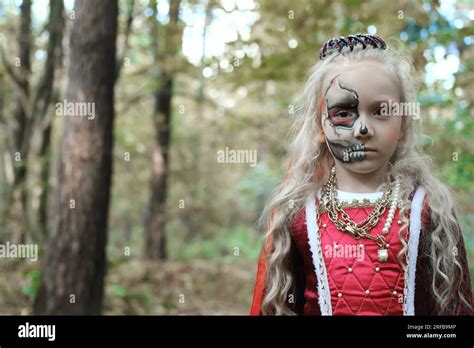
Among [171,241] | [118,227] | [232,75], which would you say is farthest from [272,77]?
[118,227]

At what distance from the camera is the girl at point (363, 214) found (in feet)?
5.66

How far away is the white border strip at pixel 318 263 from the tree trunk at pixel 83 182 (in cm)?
256

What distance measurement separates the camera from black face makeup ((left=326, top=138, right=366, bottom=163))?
1.78 metres

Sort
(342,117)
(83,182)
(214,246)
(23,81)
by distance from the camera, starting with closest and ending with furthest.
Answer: (342,117) < (83,182) < (23,81) < (214,246)

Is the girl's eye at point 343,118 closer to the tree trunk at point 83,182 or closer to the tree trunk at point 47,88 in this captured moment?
the tree trunk at point 83,182

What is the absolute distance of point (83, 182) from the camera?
3.98 metres

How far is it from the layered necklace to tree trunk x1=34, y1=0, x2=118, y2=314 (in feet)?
8.60

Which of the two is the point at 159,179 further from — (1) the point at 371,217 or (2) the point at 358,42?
(1) the point at 371,217

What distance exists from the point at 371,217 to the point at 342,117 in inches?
15.1

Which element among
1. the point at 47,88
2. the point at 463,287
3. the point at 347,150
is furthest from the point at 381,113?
the point at 47,88

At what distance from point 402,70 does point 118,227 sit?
1585cm

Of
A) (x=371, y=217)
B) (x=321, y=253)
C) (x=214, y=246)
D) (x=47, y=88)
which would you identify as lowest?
(x=214, y=246)

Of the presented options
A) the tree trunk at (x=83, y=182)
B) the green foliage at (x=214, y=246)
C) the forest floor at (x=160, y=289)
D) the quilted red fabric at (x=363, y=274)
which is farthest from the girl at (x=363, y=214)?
the green foliage at (x=214, y=246)

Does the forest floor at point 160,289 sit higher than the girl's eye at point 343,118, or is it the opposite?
the girl's eye at point 343,118
